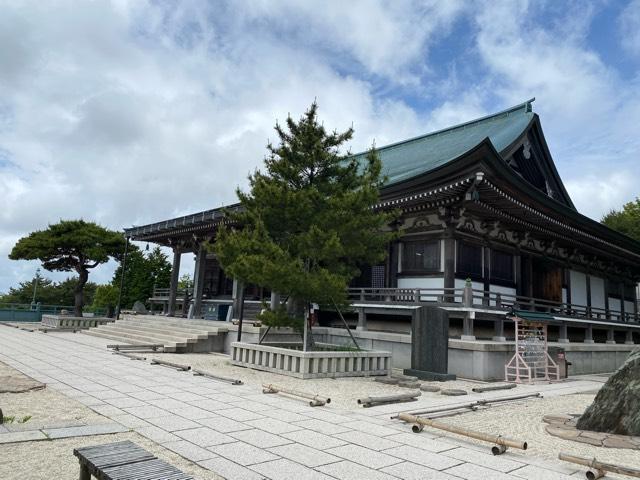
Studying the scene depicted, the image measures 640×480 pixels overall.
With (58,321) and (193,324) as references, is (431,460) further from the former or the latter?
(58,321)

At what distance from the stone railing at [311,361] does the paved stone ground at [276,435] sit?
75.3 inches

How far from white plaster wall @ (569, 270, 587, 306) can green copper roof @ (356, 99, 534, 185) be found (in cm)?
725

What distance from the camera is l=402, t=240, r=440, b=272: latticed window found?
15375mm

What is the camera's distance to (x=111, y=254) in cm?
2609

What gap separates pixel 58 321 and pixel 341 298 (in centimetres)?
1807

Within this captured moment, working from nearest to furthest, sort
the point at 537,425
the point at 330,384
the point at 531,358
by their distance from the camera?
the point at 537,425
the point at 330,384
the point at 531,358

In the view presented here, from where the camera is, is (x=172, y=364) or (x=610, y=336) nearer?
(x=172, y=364)

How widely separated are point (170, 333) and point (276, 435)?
492 inches

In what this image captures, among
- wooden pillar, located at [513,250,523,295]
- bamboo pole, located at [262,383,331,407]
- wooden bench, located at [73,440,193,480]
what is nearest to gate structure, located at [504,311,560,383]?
wooden pillar, located at [513,250,523,295]

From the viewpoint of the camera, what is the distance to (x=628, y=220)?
125ft

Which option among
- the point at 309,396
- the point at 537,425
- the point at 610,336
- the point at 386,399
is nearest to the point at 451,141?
the point at 610,336

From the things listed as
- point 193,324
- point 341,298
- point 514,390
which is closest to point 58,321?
point 193,324

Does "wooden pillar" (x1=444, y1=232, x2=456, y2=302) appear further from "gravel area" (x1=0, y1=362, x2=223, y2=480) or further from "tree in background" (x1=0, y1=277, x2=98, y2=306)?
"tree in background" (x1=0, y1=277, x2=98, y2=306)

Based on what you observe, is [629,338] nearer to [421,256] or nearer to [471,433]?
[421,256]
